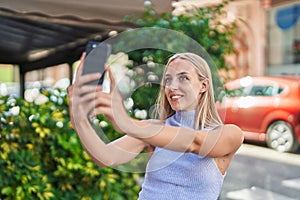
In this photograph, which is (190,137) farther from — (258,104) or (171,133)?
(258,104)

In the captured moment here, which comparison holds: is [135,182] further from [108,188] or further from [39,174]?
[39,174]

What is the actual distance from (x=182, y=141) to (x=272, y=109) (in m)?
2.35

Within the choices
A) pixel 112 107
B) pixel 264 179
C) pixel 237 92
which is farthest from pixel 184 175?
pixel 264 179

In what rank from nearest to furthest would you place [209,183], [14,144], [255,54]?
[209,183] → [14,144] → [255,54]

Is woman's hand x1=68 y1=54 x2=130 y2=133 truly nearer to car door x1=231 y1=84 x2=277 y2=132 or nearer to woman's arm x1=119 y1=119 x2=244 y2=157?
woman's arm x1=119 y1=119 x2=244 y2=157

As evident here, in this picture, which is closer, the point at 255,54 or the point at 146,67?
the point at 146,67

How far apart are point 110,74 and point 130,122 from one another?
116mm

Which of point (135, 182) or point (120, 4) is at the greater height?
point (120, 4)

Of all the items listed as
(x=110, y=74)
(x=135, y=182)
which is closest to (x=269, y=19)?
(x=135, y=182)

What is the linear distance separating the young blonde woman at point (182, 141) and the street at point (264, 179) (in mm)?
2438

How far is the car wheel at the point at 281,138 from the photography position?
3.16 metres

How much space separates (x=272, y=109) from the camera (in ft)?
10.3

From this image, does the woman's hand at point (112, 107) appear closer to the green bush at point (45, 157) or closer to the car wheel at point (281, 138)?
the green bush at point (45, 157)

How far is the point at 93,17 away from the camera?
2916mm
